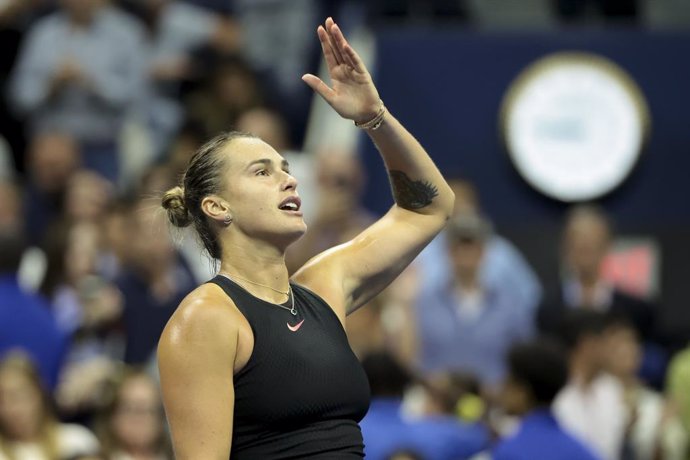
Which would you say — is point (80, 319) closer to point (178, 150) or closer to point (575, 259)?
point (178, 150)

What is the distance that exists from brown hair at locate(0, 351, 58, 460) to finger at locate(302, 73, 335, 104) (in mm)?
2874

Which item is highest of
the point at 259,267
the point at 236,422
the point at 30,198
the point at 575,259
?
the point at 259,267

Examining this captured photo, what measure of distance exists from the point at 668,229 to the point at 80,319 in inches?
136

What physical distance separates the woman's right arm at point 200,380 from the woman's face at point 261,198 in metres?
0.28

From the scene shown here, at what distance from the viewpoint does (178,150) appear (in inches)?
339

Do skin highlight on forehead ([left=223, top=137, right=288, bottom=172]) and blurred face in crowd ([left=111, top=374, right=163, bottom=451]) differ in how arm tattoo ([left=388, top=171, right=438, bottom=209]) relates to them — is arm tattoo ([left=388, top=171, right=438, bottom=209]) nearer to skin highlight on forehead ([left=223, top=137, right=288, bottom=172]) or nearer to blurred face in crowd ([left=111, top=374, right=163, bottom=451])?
skin highlight on forehead ([left=223, top=137, right=288, bottom=172])

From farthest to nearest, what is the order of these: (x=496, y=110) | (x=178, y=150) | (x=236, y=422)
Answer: (x=496, y=110), (x=178, y=150), (x=236, y=422)

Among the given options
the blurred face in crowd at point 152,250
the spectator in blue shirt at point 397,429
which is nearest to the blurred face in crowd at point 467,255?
the blurred face in crowd at point 152,250

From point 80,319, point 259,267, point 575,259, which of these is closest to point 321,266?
point 259,267

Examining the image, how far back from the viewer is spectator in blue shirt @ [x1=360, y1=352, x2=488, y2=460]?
545 centimetres

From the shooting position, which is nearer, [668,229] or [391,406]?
[391,406]

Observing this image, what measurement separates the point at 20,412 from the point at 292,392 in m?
3.04

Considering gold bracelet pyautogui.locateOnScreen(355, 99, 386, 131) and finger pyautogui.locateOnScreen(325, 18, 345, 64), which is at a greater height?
finger pyautogui.locateOnScreen(325, 18, 345, 64)

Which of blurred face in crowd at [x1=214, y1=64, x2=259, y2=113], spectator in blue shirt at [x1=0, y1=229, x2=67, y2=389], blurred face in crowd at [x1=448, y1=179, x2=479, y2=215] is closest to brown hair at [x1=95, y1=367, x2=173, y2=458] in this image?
spectator in blue shirt at [x1=0, y1=229, x2=67, y2=389]
